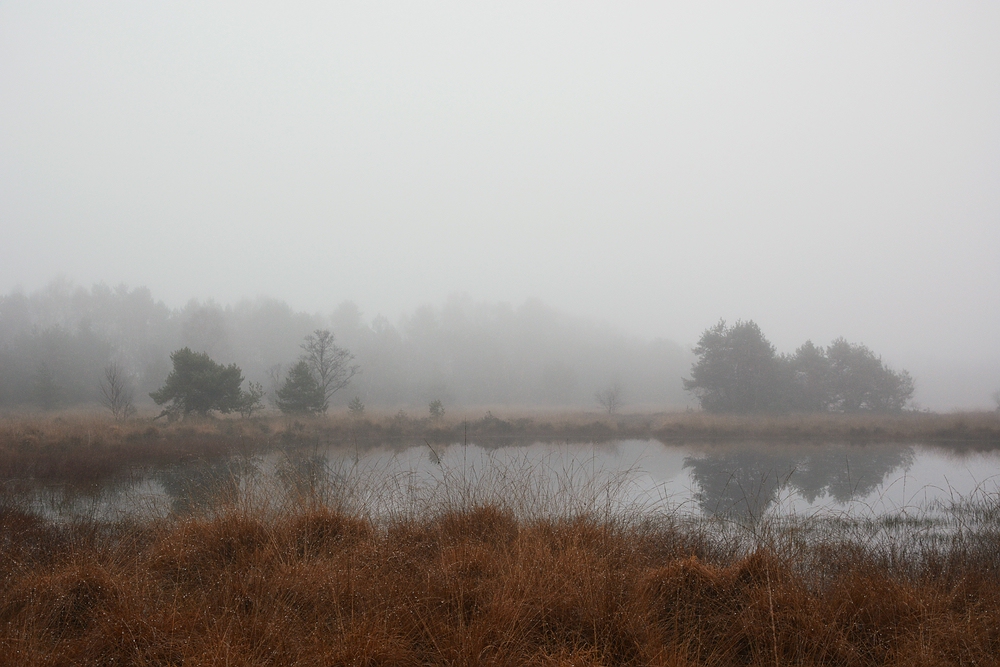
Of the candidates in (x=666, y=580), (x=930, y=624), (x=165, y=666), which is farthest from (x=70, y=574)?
(x=930, y=624)

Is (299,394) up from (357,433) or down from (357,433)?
up

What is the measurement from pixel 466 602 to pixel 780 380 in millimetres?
37175

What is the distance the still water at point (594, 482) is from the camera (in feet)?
18.3

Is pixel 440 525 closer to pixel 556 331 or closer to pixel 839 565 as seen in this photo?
pixel 839 565

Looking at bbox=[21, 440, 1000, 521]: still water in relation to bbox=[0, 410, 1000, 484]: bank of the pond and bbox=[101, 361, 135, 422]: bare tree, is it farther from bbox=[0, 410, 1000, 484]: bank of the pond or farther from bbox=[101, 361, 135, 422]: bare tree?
bbox=[101, 361, 135, 422]: bare tree

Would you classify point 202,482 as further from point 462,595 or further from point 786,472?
point 786,472

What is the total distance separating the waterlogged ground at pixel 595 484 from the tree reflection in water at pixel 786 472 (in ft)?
0.16

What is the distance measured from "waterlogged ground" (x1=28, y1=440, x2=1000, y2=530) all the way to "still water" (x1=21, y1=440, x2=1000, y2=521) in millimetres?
31

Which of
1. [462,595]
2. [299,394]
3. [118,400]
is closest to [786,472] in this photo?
[462,595]

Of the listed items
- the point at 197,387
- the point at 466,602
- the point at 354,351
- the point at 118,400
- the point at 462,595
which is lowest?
the point at 466,602

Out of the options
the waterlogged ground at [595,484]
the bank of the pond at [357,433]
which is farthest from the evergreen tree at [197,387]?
the waterlogged ground at [595,484]

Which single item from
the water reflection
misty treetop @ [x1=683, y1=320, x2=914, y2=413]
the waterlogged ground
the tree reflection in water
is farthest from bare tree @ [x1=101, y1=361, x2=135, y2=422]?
misty treetop @ [x1=683, y1=320, x2=914, y2=413]

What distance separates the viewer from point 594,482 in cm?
606

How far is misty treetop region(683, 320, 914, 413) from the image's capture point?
113ft
